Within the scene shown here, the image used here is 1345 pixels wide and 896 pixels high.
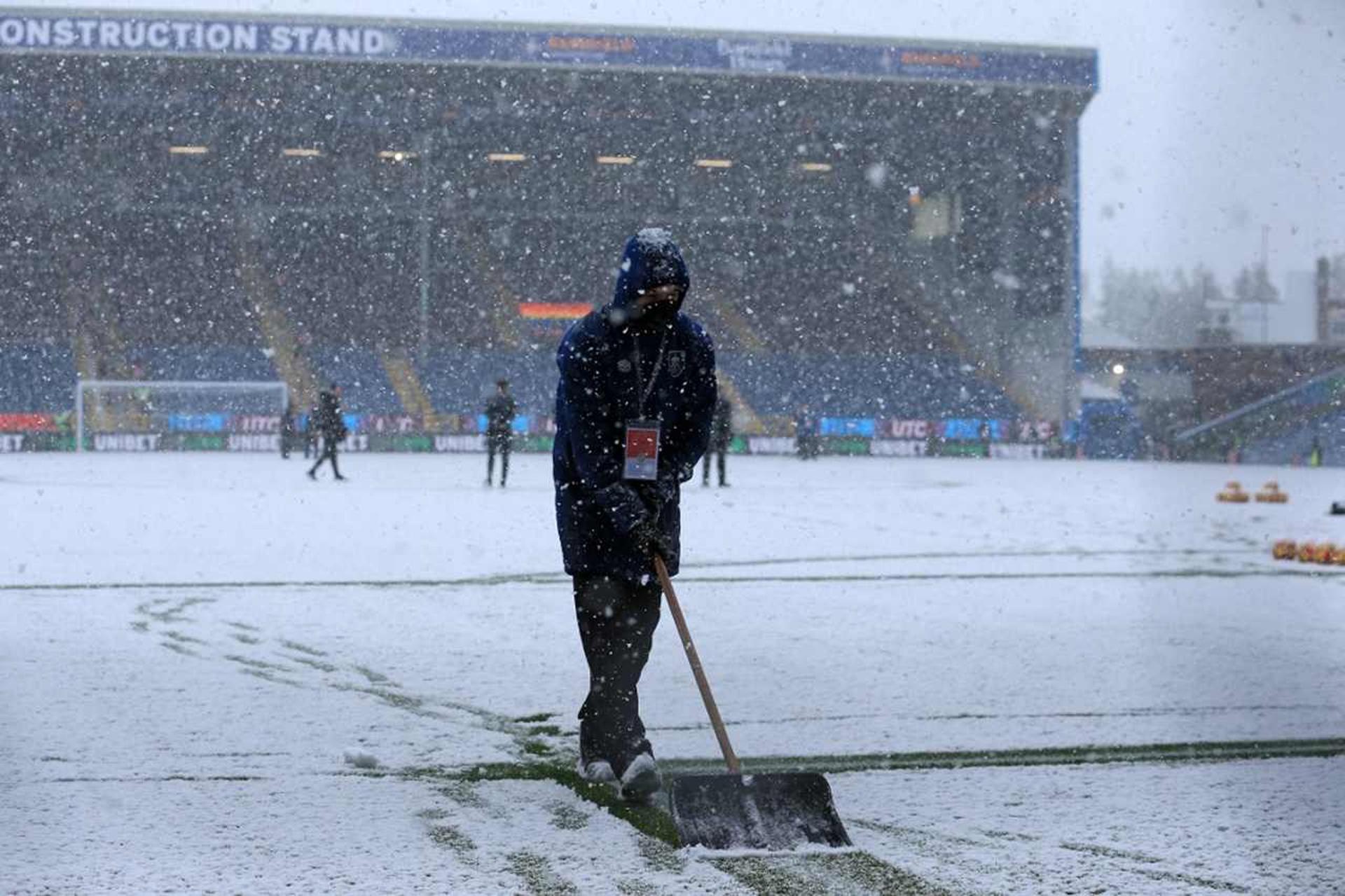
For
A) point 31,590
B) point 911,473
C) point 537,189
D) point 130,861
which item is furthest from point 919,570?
→ point 537,189

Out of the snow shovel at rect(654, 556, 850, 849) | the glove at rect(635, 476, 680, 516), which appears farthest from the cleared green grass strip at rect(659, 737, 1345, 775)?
the glove at rect(635, 476, 680, 516)

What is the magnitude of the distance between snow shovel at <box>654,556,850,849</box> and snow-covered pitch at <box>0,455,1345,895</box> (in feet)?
0.28

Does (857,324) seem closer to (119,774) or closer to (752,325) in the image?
(752,325)

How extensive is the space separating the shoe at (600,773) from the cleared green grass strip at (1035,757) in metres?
0.26

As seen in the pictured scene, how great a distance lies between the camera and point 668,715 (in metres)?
5.75

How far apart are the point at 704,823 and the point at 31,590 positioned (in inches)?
257

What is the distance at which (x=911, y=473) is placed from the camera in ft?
97.1

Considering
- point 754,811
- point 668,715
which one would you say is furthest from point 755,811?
point 668,715

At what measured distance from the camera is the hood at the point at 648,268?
435 centimetres

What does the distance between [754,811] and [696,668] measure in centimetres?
51

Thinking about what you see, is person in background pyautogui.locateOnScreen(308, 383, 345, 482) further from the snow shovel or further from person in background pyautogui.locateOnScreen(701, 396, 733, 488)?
the snow shovel

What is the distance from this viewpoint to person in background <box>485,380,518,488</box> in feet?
70.6

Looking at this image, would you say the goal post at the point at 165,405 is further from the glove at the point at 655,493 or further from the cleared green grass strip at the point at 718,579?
the glove at the point at 655,493

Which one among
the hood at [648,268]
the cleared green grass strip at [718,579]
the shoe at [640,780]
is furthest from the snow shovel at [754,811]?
the cleared green grass strip at [718,579]
